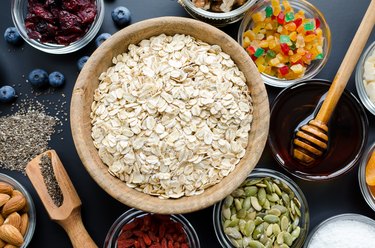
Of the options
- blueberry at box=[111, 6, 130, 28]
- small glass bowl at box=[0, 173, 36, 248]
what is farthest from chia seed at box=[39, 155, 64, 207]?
blueberry at box=[111, 6, 130, 28]

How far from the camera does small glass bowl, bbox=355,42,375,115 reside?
2.09 meters

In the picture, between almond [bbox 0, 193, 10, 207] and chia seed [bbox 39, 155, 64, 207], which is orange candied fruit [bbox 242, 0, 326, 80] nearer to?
chia seed [bbox 39, 155, 64, 207]

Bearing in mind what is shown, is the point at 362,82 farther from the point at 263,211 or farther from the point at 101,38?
the point at 101,38

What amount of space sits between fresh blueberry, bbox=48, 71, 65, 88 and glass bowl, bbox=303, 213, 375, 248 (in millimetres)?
1022

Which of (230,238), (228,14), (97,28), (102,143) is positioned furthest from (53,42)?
(230,238)

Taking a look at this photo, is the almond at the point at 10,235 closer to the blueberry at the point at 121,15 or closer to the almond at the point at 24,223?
the almond at the point at 24,223

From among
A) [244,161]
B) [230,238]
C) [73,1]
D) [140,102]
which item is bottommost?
[230,238]

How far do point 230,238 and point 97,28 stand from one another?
0.86 meters

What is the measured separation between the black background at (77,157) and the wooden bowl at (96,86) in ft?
0.98

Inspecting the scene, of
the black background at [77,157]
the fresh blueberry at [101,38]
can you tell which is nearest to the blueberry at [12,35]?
the black background at [77,157]

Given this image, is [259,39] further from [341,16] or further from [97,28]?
[97,28]

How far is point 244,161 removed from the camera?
6.07ft

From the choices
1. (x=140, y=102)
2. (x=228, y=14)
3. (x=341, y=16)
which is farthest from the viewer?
(x=341, y=16)

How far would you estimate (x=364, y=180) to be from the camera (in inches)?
82.2
